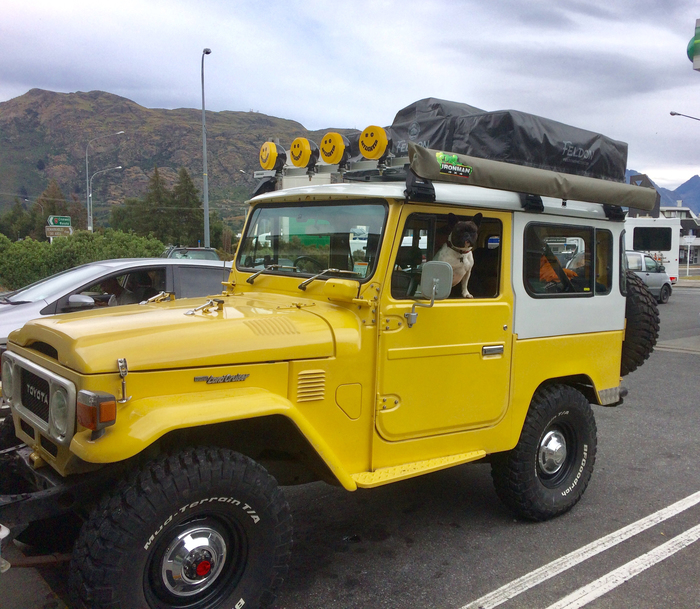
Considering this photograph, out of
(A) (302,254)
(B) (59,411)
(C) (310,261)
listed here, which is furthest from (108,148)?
(B) (59,411)

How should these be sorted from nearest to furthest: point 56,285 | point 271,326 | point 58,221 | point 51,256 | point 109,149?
point 271,326 < point 56,285 < point 51,256 < point 58,221 < point 109,149

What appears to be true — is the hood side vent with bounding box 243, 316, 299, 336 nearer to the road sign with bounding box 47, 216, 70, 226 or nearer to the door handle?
the door handle

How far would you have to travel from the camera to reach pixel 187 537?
2.55 m

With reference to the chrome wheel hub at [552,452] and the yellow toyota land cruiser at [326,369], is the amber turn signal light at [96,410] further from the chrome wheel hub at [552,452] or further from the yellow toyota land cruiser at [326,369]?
the chrome wheel hub at [552,452]

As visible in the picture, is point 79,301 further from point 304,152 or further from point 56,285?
point 304,152

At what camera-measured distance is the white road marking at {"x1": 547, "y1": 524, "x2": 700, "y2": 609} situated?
318 cm

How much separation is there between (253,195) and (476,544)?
9.50 feet

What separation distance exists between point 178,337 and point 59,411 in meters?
0.58

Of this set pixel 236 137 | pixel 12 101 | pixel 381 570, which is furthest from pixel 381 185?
pixel 12 101

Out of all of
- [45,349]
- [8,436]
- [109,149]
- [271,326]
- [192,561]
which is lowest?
[192,561]

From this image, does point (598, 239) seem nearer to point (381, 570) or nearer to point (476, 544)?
point (476, 544)

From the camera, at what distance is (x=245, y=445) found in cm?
306

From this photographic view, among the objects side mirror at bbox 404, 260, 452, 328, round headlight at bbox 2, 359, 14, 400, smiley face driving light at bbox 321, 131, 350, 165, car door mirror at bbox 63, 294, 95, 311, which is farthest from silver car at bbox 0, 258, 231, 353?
side mirror at bbox 404, 260, 452, 328

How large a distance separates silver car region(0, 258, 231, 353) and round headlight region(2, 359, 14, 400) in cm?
277
